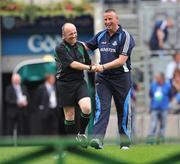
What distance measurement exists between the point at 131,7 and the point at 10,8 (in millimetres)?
3755


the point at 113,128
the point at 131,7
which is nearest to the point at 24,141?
the point at 113,128

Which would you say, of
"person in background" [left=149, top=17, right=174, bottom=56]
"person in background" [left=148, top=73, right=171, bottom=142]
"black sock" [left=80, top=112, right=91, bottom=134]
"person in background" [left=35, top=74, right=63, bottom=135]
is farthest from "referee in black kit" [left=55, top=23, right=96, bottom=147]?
"person in background" [left=149, top=17, right=174, bottom=56]

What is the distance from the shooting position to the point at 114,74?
500 inches

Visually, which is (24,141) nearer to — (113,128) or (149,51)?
(113,128)

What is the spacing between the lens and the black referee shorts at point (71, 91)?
1290 cm

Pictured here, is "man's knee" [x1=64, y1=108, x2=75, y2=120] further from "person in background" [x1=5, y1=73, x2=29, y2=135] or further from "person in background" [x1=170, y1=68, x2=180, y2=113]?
"person in background" [x1=170, y1=68, x2=180, y2=113]

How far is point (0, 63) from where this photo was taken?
2719 cm

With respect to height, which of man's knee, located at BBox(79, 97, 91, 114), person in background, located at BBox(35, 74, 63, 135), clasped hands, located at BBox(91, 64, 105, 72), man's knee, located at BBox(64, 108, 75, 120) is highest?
clasped hands, located at BBox(91, 64, 105, 72)

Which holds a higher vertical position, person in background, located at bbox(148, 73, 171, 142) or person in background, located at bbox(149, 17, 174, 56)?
person in background, located at bbox(149, 17, 174, 56)

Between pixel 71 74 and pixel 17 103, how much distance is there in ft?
35.4

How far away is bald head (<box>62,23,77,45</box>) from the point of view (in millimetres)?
12617

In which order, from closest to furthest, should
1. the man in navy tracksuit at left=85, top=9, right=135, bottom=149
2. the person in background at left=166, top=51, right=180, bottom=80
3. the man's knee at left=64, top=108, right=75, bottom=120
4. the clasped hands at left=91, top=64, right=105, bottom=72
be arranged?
the clasped hands at left=91, top=64, right=105, bottom=72
the man in navy tracksuit at left=85, top=9, right=135, bottom=149
the man's knee at left=64, top=108, right=75, bottom=120
the person in background at left=166, top=51, right=180, bottom=80

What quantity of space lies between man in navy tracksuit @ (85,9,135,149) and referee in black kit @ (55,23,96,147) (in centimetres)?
23

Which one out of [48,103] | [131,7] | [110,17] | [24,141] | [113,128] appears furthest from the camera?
[131,7]
